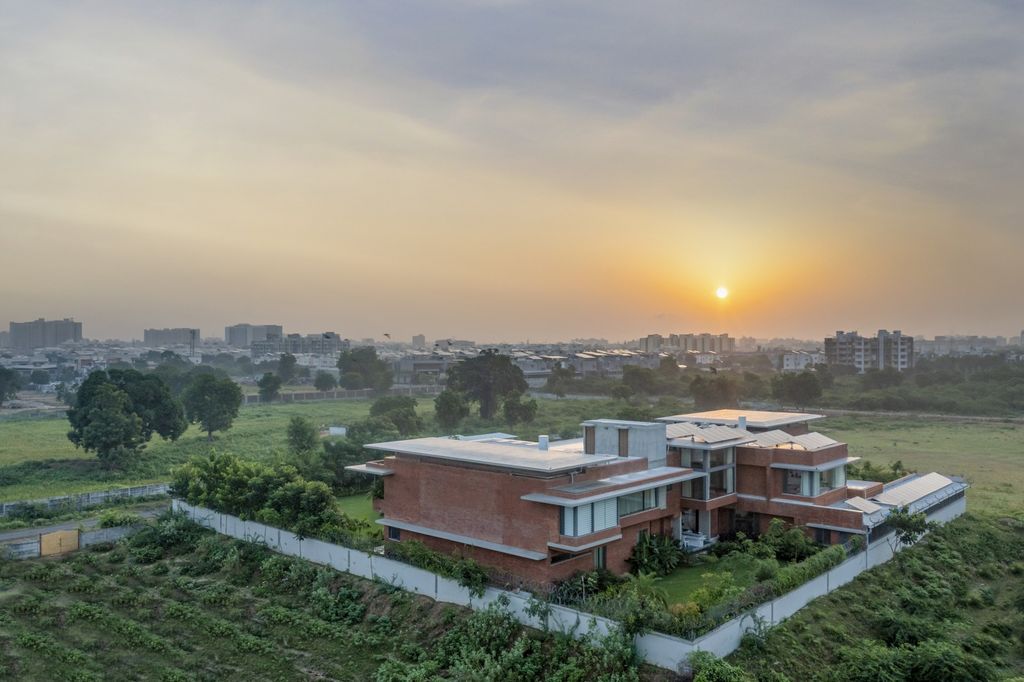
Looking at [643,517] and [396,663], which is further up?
[643,517]

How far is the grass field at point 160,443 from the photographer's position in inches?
1618

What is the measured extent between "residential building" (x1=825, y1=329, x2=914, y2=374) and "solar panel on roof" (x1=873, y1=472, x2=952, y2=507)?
102807 mm

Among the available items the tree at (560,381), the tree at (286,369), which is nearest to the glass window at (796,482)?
the tree at (560,381)

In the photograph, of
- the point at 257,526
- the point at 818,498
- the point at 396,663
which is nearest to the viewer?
the point at 396,663

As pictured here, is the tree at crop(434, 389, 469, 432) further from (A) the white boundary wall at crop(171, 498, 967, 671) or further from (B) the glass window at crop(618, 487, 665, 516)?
(B) the glass window at crop(618, 487, 665, 516)

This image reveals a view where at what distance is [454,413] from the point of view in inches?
2288

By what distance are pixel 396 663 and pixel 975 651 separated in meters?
15.6

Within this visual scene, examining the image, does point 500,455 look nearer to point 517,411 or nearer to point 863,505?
point 863,505

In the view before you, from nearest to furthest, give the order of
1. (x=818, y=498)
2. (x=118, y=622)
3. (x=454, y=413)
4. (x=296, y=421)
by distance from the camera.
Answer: (x=118, y=622) < (x=818, y=498) < (x=296, y=421) < (x=454, y=413)

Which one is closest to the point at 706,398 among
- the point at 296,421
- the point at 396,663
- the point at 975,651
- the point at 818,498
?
the point at 296,421

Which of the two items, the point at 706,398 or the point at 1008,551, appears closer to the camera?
the point at 1008,551

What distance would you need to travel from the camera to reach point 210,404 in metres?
54.7

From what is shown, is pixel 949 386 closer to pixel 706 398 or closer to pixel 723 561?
pixel 706 398

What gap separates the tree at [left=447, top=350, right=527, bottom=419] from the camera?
68812 mm
